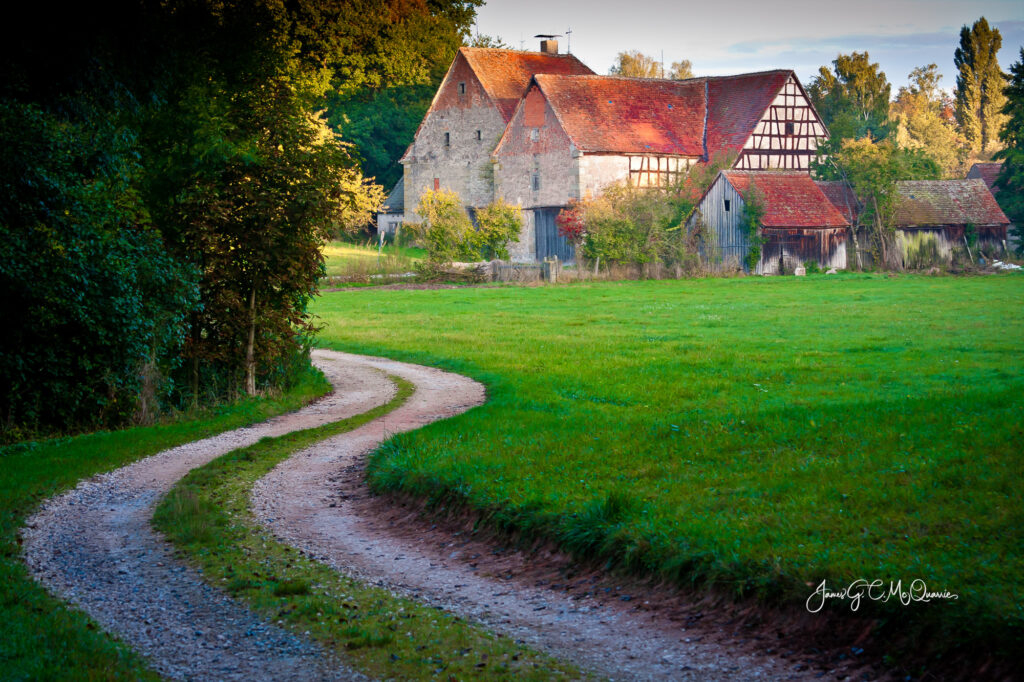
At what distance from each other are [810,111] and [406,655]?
64.2m

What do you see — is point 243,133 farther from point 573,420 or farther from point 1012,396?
point 1012,396

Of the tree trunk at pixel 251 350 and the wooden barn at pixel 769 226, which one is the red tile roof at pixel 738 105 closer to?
the wooden barn at pixel 769 226

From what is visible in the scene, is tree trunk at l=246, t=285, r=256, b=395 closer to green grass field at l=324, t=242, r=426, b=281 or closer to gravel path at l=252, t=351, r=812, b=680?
gravel path at l=252, t=351, r=812, b=680

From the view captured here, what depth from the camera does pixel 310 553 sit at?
30.2ft

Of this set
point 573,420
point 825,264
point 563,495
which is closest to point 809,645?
point 563,495

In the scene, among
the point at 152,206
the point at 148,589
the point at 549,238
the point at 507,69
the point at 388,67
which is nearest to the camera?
the point at 148,589

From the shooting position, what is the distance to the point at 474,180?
69875 mm

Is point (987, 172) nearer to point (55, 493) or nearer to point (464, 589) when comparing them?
point (55, 493)

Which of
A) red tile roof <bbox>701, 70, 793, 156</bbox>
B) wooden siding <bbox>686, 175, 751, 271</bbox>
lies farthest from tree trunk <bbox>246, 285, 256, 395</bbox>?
red tile roof <bbox>701, 70, 793, 156</bbox>

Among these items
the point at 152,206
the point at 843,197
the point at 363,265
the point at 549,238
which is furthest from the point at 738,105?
the point at 152,206

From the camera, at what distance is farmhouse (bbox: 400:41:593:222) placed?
2675 inches

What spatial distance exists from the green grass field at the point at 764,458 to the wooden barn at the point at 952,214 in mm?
36487

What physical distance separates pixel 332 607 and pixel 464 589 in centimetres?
117

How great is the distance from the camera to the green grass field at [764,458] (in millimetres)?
7320
